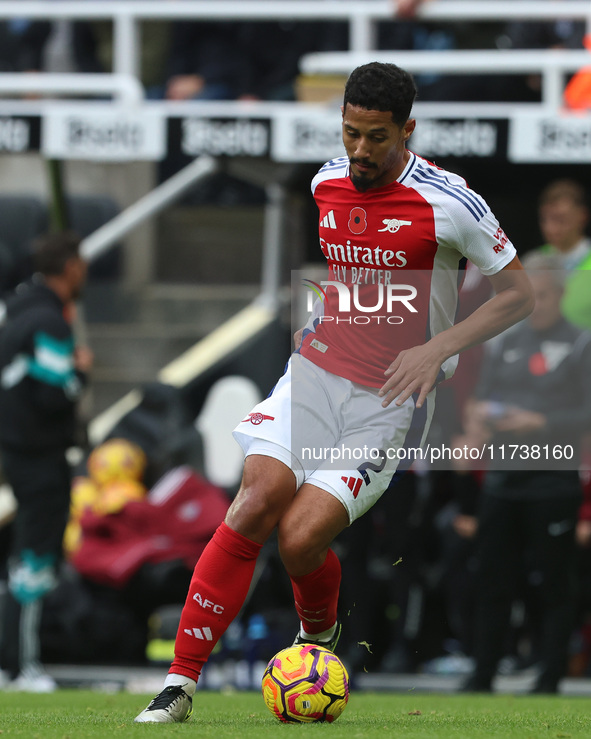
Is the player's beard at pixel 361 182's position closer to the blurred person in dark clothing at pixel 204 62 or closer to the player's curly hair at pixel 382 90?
the player's curly hair at pixel 382 90

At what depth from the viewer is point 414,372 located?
425cm

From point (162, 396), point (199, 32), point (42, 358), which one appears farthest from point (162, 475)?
point (199, 32)

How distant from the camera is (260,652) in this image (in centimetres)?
765

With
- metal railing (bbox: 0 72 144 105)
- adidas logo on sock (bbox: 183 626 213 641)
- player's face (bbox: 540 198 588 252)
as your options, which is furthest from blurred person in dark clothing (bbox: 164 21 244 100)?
adidas logo on sock (bbox: 183 626 213 641)

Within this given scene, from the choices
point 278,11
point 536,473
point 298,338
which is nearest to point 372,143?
point 298,338

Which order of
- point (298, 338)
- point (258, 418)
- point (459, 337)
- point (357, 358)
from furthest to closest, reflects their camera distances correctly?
point (298, 338), point (357, 358), point (258, 418), point (459, 337)

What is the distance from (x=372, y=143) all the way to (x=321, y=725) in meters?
1.88

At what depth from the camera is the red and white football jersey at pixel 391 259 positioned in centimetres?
436

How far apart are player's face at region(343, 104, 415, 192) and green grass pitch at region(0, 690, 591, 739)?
179 cm

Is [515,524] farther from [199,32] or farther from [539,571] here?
[199,32]

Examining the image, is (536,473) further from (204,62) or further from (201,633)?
(204,62)

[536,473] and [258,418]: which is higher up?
[258,418]

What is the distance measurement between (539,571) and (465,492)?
3.32ft

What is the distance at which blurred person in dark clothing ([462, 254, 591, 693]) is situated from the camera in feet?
22.4
